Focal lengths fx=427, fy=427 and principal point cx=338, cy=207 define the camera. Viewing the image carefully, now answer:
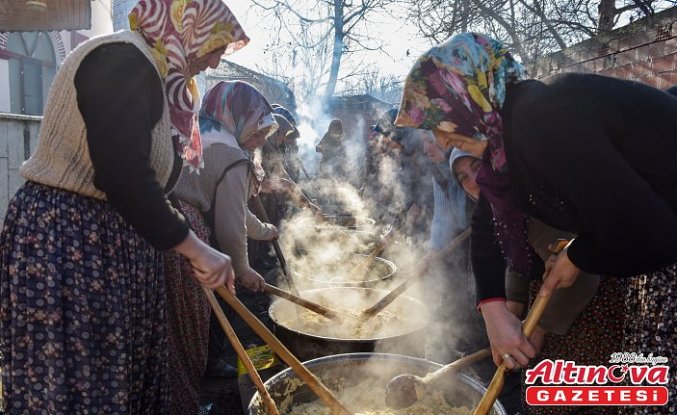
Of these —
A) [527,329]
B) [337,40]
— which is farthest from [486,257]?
[337,40]

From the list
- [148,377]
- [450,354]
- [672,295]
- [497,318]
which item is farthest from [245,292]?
[672,295]

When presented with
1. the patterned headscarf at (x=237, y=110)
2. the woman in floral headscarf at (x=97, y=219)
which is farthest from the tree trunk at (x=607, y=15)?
the woman in floral headscarf at (x=97, y=219)

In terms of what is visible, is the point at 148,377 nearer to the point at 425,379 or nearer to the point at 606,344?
the point at 425,379

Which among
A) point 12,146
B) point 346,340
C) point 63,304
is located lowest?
point 346,340

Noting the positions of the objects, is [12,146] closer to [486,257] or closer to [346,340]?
[346,340]

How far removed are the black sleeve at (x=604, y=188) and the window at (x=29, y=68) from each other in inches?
490

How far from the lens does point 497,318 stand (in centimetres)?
193

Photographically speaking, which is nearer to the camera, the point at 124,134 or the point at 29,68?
the point at 124,134

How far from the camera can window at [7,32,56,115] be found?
10.3 m

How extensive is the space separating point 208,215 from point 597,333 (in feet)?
7.67

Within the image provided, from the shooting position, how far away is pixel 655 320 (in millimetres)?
1689

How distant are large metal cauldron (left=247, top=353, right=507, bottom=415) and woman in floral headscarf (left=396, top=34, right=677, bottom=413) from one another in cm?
60

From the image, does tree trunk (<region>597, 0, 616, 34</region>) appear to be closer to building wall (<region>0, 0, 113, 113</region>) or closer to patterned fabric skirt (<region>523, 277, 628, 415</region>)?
patterned fabric skirt (<region>523, 277, 628, 415</region>)

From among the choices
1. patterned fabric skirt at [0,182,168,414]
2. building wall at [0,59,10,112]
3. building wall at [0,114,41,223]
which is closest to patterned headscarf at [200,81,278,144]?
patterned fabric skirt at [0,182,168,414]
